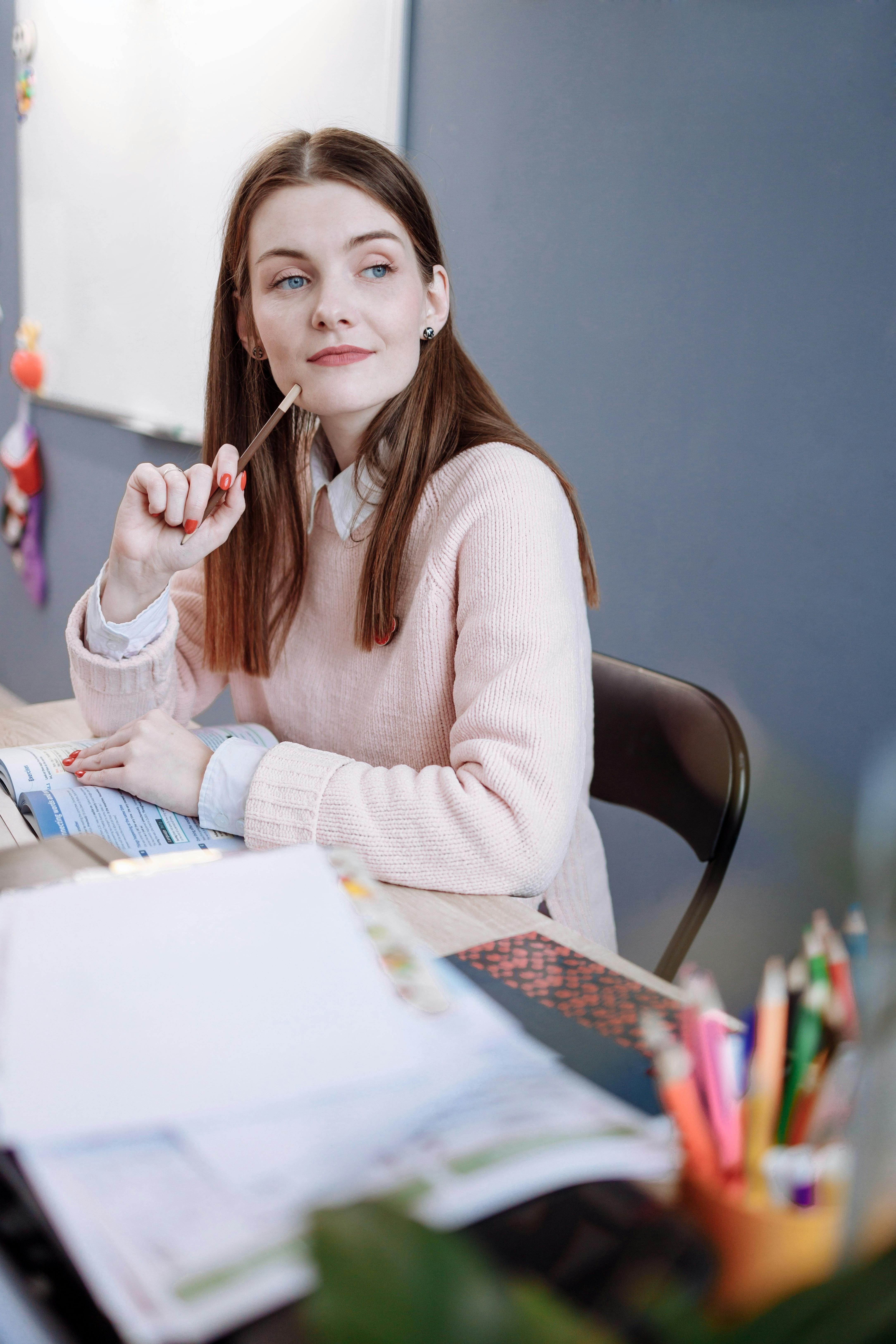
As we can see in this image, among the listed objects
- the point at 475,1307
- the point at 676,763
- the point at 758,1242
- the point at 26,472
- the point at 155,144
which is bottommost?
the point at 26,472

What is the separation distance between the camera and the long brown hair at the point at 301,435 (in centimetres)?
102

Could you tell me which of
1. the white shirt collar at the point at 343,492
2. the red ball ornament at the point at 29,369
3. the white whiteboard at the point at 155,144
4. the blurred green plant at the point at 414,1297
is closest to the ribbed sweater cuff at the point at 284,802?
the white shirt collar at the point at 343,492

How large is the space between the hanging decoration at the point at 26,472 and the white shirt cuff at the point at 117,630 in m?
2.14

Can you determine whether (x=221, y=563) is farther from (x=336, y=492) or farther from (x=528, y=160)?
(x=528, y=160)

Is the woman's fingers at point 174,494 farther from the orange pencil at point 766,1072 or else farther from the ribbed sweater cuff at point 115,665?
the orange pencil at point 766,1072

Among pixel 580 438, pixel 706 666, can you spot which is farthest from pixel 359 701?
pixel 580 438

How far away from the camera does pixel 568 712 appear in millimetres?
856

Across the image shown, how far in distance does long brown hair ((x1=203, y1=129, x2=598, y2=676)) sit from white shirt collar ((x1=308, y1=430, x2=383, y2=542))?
1cm

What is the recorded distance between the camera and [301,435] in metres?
1.18

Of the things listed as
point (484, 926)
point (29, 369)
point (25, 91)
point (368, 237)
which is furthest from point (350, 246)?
point (25, 91)

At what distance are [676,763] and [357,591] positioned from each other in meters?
0.38

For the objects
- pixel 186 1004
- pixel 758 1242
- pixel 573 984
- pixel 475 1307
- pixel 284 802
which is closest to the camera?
pixel 475 1307

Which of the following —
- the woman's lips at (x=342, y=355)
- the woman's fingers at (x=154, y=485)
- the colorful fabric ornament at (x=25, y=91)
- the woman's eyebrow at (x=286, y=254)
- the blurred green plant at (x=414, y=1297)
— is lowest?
the woman's fingers at (x=154, y=485)

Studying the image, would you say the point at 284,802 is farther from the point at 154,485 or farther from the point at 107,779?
the point at 154,485
